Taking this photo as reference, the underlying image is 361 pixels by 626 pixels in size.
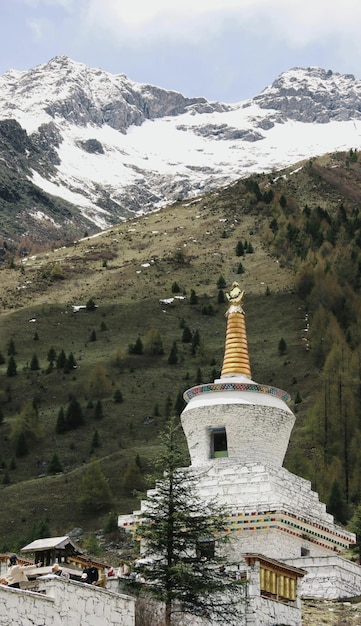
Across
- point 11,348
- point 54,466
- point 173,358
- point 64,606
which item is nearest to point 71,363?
point 173,358

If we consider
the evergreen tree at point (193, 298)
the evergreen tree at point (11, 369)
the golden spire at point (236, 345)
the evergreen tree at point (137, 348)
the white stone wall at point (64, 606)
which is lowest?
the white stone wall at point (64, 606)

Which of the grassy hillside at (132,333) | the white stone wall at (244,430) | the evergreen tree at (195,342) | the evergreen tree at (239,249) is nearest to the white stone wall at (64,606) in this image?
the white stone wall at (244,430)

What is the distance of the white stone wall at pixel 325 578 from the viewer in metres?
35.9

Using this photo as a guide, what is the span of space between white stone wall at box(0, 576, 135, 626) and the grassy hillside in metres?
36.9

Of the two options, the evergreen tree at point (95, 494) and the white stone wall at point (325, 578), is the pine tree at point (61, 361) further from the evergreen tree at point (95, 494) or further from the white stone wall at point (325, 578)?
the white stone wall at point (325, 578)

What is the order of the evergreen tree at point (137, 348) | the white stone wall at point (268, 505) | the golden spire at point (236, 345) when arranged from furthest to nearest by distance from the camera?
the evergreen tree at point (137, 348) → the golden spire at point (236, 345) → the white stone wall at point (268, 505)

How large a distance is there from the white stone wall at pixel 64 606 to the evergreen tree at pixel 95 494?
1733 inches

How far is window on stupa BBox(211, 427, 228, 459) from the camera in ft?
128

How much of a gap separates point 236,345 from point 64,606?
62.9 ft

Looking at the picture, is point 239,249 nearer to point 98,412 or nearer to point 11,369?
point 11,369

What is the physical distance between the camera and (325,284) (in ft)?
366

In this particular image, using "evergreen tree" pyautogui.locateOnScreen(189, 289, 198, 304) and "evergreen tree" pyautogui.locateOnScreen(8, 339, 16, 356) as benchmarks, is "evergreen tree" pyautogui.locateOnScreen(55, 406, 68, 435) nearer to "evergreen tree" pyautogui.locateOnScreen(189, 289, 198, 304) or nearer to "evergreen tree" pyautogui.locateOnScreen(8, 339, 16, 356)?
"evergreen tree" pyautogui.locateOnScreen(8, 339, 16, 356)

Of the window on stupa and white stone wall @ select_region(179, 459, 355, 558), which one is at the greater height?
the window on stupa

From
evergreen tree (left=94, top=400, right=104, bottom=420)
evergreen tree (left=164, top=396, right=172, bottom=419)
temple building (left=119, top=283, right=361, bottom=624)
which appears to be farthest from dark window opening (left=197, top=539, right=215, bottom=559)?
evergreen tree (left=94, top=400, right=104, bottom=420)
